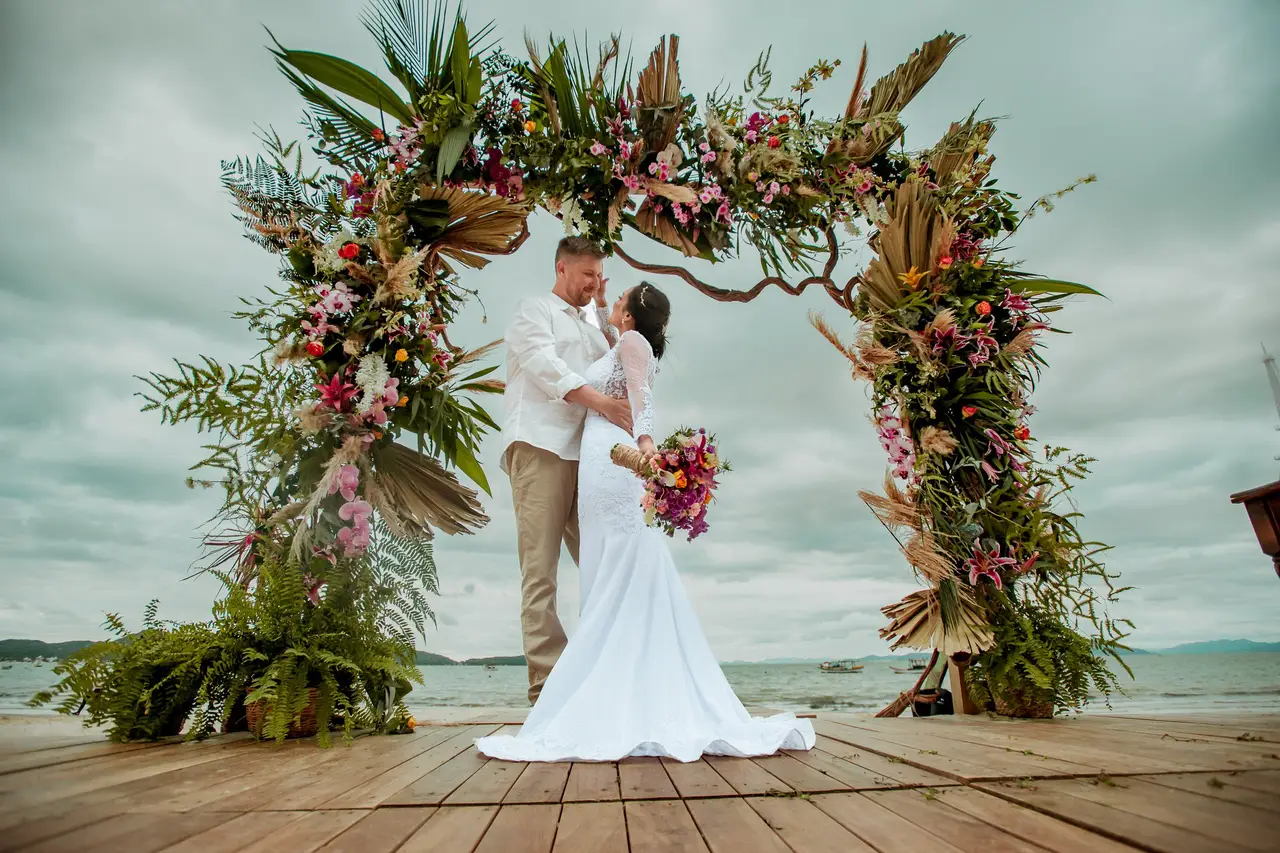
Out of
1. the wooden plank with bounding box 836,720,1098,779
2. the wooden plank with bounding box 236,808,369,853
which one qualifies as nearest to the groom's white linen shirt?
the wooden plank with bounding box 836,720,1098,779

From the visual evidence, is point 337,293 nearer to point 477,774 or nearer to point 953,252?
point 477,774

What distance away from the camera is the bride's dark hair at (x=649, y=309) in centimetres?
296

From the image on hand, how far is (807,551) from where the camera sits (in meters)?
5.94

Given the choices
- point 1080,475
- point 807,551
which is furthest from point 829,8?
point 807,551

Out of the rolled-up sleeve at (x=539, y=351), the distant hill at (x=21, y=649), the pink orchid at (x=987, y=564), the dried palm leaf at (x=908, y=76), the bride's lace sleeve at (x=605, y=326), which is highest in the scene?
the dried palm leaf at (x=908, y=76)

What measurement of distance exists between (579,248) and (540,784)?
8.13 ft

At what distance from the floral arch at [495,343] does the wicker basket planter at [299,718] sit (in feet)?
0.31

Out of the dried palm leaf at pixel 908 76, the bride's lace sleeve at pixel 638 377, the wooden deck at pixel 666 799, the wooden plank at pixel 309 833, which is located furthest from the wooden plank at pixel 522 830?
the dried palm leaf at pixel 908 76

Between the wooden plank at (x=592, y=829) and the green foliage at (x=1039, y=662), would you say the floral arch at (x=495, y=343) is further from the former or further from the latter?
the wooden plank at (x=592, y=829)

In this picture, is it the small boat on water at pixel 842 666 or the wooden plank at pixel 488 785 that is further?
the small boat on water at pixel 842 666

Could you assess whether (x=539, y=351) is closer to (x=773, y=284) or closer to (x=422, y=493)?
(x=422, y=493)

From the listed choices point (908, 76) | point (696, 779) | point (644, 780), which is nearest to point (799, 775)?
point (696, 779)

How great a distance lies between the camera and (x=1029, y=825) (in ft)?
4.19

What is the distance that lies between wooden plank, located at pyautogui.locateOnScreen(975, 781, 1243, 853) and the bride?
2.66 ft
